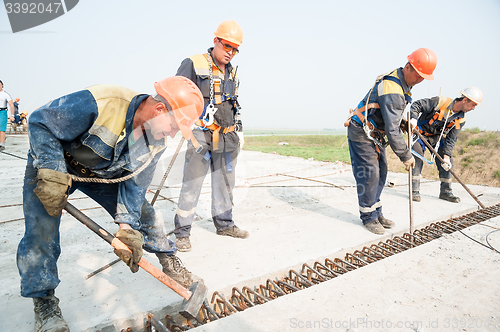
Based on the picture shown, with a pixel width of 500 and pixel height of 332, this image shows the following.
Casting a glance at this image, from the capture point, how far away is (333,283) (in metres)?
2.20

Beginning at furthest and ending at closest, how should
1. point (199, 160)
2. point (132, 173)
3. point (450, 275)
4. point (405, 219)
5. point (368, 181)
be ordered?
1. point (405, 219)
2. point (368, 181)
3. point (199, 160)
4. point (450, 275)
5. point (132, 173)

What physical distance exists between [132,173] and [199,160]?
1.11m

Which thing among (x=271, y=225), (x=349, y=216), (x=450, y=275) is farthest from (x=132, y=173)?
(x=349, y=216)

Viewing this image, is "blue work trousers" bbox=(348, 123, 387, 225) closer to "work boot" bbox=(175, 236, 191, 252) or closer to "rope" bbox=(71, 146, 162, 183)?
"work boot" bbox=(175, 236, 191, 252)

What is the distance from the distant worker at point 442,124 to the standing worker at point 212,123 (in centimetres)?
329

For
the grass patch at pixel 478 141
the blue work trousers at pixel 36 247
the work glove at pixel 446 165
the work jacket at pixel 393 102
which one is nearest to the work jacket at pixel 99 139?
the blue work trousers at pixel 36 247

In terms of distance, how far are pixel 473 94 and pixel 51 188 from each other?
5.48 metres

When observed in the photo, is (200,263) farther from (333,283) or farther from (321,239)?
(321,239)

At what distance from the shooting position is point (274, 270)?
248 centimetres

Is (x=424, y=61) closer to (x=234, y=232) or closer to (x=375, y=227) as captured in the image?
(x=375, y=227)

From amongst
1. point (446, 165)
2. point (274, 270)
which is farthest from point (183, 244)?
point (446, 165)

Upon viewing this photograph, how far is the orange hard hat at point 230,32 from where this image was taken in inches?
110

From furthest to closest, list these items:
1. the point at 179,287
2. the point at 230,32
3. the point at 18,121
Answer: the point at 18,121 < the point at 230,32 < the point at 179,287

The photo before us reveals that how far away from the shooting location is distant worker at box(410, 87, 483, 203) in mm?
4754
